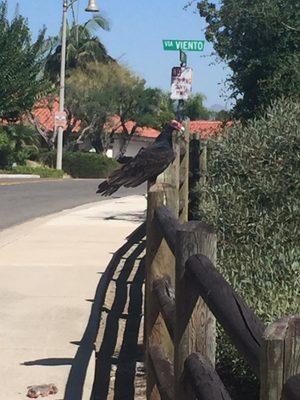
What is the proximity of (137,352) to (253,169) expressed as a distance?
6.80 ft

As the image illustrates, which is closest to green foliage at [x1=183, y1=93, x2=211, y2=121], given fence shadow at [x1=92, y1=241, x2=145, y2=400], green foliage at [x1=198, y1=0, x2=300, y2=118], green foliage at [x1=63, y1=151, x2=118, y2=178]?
green foliage at [x1=63, y1=151, x2=118, y2=178]

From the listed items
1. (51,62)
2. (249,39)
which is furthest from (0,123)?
(249,39)

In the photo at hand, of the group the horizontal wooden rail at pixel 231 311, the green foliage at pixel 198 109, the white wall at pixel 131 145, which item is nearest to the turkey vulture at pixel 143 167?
the horizontal wooden rail at pixel 231 311

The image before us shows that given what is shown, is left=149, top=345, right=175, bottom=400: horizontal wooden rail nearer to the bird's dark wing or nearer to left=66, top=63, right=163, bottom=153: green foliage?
the bird's dark wing

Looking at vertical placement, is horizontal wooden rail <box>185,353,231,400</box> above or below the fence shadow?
above

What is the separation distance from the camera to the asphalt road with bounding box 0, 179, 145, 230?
17345 millimetres

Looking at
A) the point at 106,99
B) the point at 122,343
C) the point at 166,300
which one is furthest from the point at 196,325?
the point at 106,99

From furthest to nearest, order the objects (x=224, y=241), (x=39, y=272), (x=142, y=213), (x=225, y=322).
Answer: (x=142, y=213), (x=39, y=272), (x=224, y=241), (x=225, y=322)

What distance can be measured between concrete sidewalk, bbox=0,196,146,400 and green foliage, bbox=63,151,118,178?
30.3m

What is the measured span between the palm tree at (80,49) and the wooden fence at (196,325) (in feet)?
161

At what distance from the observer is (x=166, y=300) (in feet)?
13.9

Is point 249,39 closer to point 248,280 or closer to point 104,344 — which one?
point 104,344

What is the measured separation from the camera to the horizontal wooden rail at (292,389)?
1650 mm

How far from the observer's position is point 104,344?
639 centimetres
